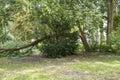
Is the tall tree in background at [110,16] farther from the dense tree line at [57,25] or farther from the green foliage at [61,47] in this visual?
the green foliage at [61,47]

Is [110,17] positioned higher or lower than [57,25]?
lower

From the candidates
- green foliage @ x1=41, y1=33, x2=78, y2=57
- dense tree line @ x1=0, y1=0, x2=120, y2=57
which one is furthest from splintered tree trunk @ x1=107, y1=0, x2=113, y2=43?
green foliage @ x1=41, y1=33, x2=78, y2=57

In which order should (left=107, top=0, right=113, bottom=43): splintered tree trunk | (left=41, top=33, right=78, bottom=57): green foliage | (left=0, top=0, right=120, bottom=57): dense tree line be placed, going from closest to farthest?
(left=0, top=0, right=120, bottom=57): dense tree line < (left=41, top=33, right=78, bottom=57): green foliage < (left=107, top=0, right=113, bottom=43): splintered tree trunk

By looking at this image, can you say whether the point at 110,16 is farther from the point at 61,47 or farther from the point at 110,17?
the point at 61,47

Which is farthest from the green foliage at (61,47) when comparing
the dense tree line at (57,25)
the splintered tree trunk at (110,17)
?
the splintered tree trunk at (110,17)

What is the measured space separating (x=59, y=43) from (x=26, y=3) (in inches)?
184

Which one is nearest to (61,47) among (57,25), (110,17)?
(57,25)

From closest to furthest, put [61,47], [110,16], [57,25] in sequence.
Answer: [57,25], [61,47], [110,16]

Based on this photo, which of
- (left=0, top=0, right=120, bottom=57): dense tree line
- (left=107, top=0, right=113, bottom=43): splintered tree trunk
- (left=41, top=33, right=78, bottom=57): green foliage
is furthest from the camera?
(left=107, top=0, right=113, bottom=43): splintered tree trunk

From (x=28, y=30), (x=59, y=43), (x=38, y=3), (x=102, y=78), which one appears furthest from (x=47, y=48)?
(x=102, y=78)

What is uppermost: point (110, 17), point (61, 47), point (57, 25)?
point (57, 25)

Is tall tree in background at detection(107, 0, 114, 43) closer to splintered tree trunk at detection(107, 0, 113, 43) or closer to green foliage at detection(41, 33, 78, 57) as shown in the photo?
splintered tree trunk at detection(107, 0, 113, 43)

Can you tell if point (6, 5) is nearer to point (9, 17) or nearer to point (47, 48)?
point (9, 17)

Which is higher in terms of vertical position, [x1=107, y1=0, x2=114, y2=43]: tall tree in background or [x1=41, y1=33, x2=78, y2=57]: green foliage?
[x1=107, y1=0, x2=114, y2=43]: tall tree in background
